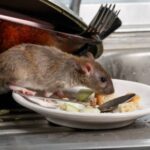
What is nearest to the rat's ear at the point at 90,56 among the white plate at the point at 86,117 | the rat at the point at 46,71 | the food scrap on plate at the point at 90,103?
the rat at the point at 46,71

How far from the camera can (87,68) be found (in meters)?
1.09

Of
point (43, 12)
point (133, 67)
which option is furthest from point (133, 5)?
point (43, 12)

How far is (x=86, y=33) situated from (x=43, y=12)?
0.10 meters

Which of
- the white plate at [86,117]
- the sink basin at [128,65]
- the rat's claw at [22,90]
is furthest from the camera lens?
the sink basin at [128,65]

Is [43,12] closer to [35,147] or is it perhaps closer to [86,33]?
[86,33]

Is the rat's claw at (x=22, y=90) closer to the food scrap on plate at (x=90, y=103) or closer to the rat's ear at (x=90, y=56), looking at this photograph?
the food scrap on plate at (x=90, y=103)

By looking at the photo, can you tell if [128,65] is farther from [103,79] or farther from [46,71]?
[46,71]

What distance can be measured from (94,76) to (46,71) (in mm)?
124

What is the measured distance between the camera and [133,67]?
55.0 inches

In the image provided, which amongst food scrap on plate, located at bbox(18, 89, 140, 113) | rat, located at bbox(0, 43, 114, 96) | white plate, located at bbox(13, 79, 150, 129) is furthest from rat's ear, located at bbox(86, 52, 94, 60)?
white plate, located at bbox(13, 79, 150, 129)

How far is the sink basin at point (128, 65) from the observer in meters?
1.38

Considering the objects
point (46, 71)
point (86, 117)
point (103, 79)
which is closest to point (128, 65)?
point (103, 79)

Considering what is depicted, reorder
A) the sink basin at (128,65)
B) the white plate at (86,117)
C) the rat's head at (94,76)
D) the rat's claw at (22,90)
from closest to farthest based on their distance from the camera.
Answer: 1. the white plate at (86,117)
2. the rat's claw at (22,90)
3. the rat's head at (94,76)
4. the sink basin at (128,65)

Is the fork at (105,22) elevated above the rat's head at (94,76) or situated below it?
above
